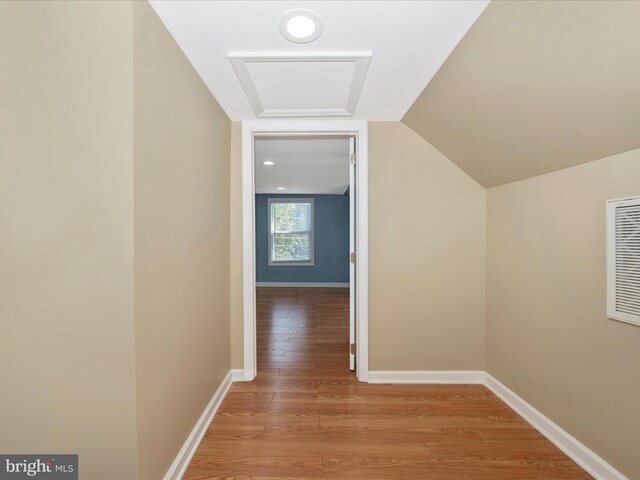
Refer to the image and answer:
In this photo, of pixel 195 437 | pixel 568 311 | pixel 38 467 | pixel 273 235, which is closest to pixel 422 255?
pixel 568 311

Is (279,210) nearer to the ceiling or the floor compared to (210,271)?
nearer to the ceiling

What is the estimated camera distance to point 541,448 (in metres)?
1.67

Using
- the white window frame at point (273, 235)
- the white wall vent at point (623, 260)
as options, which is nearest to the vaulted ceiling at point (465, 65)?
the white wall vent at point (623, 260)

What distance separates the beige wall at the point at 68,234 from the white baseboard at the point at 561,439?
2.15 m

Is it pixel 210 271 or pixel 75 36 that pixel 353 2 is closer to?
pixel 75 36

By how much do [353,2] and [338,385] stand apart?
2.44 meters

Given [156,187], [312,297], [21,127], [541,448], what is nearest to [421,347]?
[541,448]

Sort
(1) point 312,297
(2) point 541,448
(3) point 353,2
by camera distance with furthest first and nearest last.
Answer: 1. (1) point 312,297
2. (2) point 541,448
3. (3) point 353,2

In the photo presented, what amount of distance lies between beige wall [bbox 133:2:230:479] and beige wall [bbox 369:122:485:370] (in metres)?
1.26

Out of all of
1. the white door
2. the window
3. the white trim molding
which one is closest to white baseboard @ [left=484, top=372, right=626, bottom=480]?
the white trim molding

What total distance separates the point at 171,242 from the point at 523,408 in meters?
2.41

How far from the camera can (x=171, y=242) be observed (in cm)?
139

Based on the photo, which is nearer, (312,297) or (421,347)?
(421,347)

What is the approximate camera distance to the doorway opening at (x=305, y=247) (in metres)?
2.39
